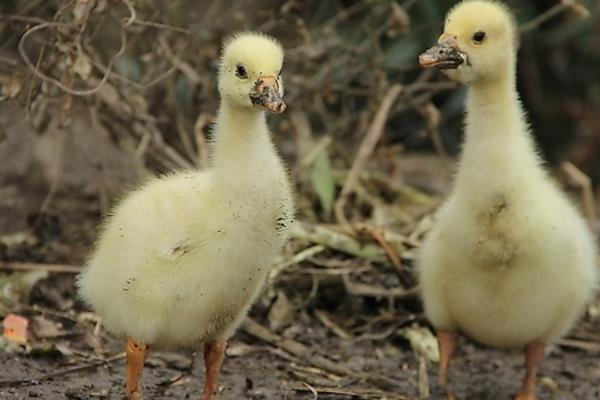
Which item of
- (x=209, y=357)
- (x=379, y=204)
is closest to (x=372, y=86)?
(x=379, y=204)

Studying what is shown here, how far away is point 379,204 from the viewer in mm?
6309

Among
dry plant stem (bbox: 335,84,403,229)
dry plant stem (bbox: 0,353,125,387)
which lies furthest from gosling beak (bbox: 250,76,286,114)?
dry plant stem (bbox: 335,84,403,229)

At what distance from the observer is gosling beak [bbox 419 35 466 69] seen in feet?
14.1

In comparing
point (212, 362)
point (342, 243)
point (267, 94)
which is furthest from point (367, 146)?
point (267, 94)

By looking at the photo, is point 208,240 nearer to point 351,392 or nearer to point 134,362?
point 134,362

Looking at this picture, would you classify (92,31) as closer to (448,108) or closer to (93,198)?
(93,198)

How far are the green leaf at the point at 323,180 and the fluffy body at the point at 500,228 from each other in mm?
1542

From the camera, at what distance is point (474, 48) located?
4340 mm

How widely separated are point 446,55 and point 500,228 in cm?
59

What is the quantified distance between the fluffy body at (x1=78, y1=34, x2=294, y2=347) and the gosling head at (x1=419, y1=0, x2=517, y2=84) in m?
0.72

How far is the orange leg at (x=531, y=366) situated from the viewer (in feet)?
15.3

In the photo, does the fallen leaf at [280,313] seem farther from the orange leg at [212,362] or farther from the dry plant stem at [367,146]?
the orange leg at [212,362]

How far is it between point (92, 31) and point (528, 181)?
1.91 m

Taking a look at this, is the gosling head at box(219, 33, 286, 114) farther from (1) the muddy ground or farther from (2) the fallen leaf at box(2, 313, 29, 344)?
(2) the fallen leaf at box(2, 313, 29, 344)
